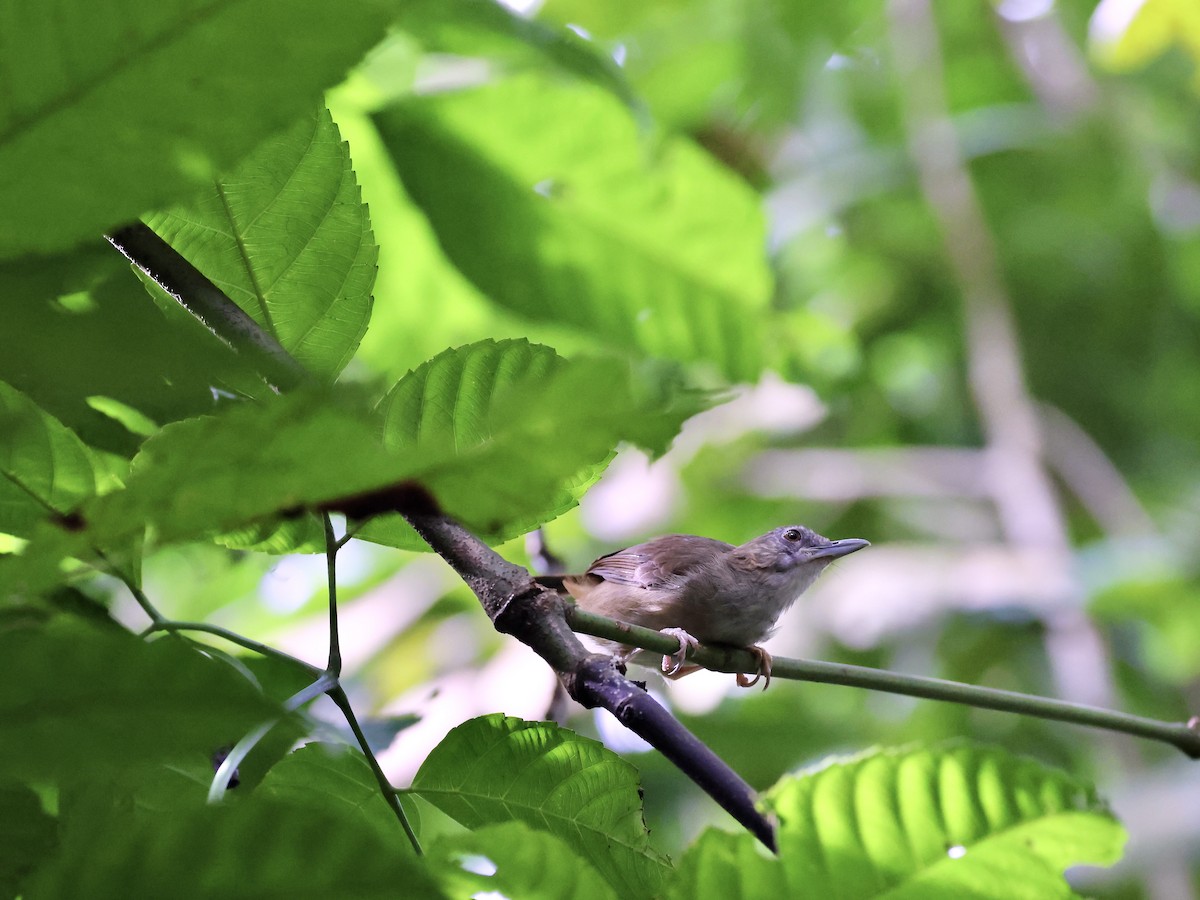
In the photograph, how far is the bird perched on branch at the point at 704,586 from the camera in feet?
9.76

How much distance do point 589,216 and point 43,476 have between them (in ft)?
5.46

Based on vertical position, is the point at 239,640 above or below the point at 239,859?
above

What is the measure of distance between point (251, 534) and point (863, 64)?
608 cm

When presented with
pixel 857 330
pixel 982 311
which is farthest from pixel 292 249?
pixel 857 330

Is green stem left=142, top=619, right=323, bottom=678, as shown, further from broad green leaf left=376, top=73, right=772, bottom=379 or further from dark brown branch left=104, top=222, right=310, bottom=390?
broad green leaf left=376, top=73, right=772, bottom=379

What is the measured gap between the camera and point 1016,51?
6363 mm

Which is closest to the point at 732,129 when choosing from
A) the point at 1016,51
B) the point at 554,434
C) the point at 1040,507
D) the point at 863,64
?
the point at 863,64

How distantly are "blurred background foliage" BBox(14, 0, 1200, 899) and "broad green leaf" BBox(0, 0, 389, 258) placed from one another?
1.11 m

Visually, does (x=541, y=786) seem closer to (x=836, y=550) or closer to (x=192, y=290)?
(x=192, y=290)

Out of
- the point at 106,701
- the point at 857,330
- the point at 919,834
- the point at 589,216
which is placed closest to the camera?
the point at 106,701

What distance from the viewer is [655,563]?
314 centimetres

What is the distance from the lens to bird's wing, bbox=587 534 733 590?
122 inches

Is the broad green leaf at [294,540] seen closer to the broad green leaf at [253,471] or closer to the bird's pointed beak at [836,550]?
the broad green leaf at [253,471]

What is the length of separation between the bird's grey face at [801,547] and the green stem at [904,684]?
5.65 feet
